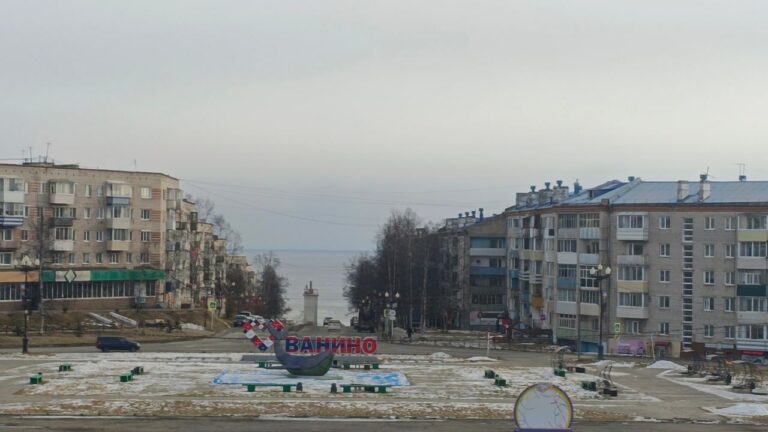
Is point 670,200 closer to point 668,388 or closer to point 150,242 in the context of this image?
point 668,388

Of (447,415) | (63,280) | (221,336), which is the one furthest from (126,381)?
A: (63,280)

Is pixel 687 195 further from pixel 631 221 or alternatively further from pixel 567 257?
pixel 567 257

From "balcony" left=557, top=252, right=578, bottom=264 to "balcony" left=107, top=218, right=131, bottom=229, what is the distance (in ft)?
142

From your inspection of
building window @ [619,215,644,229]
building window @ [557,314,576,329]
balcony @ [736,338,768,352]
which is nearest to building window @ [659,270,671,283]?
building window @ [619,215,644,229]

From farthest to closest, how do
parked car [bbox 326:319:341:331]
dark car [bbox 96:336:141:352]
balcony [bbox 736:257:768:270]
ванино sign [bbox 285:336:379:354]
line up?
1. parked car [bbox 326:319:341:331]
2. balcony [bbox 736:257:768:270]
3. dark car [bbox 96:336:141:352]
4. ванино sign [bbox 285:336:379:354]

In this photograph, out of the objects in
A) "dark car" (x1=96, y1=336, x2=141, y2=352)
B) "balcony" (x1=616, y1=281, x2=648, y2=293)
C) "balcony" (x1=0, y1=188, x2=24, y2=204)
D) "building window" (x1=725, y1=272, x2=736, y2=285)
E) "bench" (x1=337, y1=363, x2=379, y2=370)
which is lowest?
"bench" (x1=337, y1=363, x2=379, y2=370)

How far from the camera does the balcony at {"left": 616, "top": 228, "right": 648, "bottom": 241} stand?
83.1m

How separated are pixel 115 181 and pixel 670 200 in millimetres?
53553

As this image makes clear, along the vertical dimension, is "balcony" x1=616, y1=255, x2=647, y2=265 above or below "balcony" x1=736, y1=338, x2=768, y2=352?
above

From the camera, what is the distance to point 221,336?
87812mm

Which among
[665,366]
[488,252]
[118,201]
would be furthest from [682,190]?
[118,201]

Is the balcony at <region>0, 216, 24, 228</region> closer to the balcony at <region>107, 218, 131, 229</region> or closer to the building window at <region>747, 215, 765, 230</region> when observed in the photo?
the balcony at <region>107, 218, 131, 229</region>

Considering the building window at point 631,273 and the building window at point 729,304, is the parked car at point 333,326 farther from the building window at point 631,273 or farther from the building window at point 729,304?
the building window at point 729,304

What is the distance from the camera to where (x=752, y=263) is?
3088 inches
